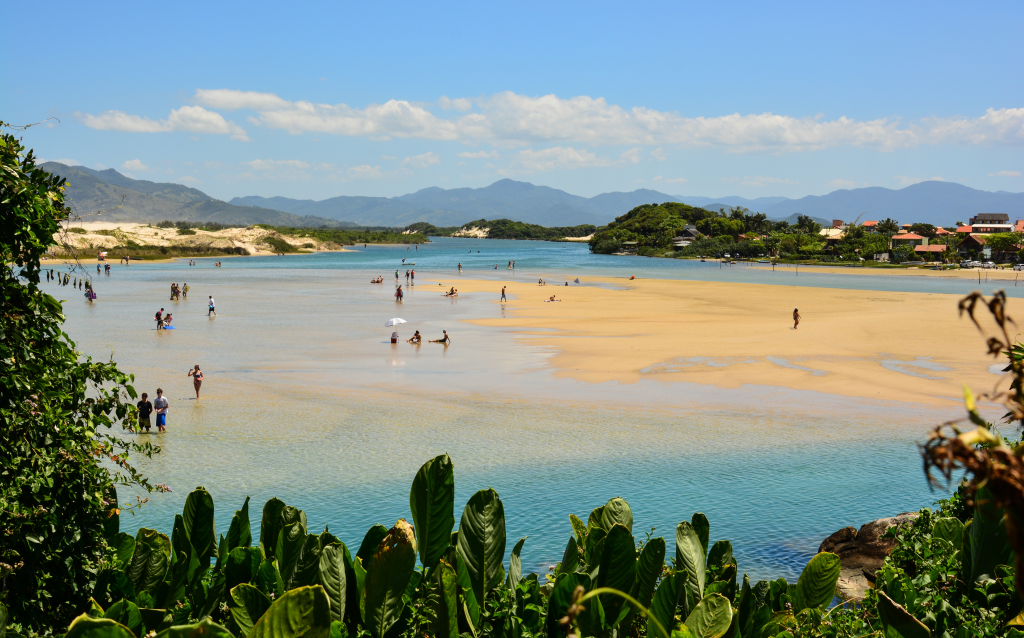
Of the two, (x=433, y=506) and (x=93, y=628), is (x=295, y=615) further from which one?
(x=433, y=506)

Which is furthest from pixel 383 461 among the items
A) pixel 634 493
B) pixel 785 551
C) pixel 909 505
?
pixel 909 505

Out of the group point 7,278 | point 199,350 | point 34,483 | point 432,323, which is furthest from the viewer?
point 432,323

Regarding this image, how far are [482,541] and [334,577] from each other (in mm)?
1053

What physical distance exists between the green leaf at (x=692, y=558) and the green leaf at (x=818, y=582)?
0.79m

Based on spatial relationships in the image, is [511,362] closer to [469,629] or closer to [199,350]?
[199,350]

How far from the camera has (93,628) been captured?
3365 millimetres

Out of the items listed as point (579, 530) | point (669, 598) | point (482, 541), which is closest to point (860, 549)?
point (579, 530)

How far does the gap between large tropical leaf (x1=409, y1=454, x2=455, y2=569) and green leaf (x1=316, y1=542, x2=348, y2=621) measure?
59cm

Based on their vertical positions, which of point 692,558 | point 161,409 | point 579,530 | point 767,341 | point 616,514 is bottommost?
point 161,409

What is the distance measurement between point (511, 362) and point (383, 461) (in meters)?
12.1

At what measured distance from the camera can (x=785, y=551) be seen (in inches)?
447

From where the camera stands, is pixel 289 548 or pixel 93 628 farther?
pixel 289 548

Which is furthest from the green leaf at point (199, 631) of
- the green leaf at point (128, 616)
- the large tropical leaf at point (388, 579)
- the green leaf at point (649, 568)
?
the green leaf at point (649, 568)

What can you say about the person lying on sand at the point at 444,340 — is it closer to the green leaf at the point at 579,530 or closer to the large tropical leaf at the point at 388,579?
the green leaf at the point at 579,530
